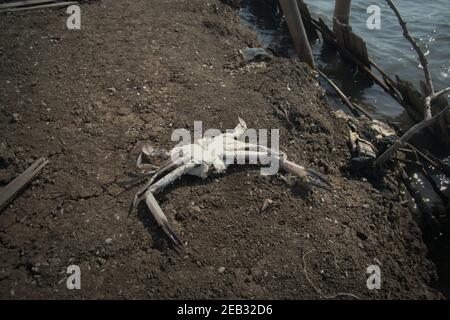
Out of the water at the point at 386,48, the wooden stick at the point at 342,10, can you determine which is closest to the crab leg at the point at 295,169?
the water at the point at 386,48

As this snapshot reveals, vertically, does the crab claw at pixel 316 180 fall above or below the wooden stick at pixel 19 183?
above

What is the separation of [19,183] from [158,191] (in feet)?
5.13

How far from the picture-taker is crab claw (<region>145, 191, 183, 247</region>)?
12.5ft

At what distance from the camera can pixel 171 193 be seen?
4.30 m

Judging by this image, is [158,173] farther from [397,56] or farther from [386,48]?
[386,48]

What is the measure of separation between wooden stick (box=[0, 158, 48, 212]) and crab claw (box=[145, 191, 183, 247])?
1393mm

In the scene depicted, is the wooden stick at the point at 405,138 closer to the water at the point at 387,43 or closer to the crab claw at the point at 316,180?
the crab claw at the point at 316,180

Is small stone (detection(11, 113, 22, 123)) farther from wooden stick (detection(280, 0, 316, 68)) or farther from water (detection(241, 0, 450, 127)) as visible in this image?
water (detection(241, 0, 450, 127))

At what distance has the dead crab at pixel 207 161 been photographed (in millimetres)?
4242

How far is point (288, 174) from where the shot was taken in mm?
4621

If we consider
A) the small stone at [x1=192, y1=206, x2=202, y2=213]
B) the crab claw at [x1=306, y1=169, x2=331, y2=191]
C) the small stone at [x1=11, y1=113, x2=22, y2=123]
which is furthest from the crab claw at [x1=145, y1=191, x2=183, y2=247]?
the small stone at [x1=11, y1=113, x2=22, y2=123]

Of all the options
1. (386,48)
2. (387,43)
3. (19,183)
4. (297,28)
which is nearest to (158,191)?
(19,183)

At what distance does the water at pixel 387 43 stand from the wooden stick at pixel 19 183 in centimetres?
634

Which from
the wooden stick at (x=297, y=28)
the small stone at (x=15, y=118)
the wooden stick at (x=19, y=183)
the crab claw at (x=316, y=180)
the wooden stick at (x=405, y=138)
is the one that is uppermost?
the wooden stick at (x=297, y=28)
